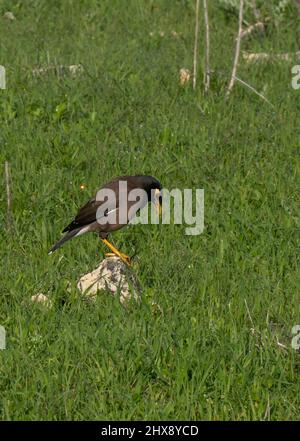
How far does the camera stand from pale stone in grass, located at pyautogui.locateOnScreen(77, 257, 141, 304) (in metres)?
6.65

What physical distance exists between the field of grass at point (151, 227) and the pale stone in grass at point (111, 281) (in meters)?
0.08

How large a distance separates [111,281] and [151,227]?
129cm

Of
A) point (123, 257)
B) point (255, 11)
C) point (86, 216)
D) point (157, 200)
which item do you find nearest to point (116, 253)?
point (123, 257)

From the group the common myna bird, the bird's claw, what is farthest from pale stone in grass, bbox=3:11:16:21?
the bird's claw

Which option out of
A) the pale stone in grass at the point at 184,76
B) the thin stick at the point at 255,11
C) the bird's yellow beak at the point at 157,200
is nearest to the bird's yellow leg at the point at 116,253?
the bird's yellow beak at the point at 157,200

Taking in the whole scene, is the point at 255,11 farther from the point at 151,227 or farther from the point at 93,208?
the point at 93,208

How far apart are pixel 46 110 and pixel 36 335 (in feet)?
14.7

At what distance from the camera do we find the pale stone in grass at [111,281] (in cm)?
665

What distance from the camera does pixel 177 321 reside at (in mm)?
6230

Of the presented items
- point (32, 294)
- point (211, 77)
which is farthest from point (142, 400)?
point (211, 77)

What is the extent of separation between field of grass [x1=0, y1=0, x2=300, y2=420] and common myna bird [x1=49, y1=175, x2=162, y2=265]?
185 millimetres

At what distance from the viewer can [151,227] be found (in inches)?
312

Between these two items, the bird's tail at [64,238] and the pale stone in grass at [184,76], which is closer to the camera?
the bird's tail at [64,238]

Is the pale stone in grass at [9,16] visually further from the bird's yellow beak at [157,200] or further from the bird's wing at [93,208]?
the bird's wing at [93,208]
